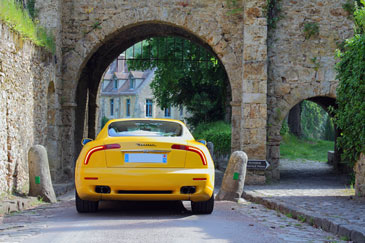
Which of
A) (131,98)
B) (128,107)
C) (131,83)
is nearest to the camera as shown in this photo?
(131,98)

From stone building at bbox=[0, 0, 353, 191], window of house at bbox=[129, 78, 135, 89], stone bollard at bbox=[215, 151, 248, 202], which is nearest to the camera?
stone bollard at bbox=[215, 151, 248, 202]

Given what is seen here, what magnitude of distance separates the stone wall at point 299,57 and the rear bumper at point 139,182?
8.61 metres

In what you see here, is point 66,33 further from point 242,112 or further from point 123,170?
point 123,170

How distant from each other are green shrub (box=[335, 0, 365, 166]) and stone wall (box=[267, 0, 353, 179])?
4540 mm

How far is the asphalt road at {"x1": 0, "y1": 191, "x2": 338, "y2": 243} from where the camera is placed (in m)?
5.85

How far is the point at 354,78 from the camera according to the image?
10.2 meters

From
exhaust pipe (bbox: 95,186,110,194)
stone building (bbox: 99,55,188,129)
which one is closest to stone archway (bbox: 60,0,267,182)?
exhaust pipe (bbox: 95,186,110,194)

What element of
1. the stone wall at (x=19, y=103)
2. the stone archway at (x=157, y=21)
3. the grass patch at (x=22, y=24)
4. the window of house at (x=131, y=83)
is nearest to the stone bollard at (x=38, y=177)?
the stone wall at (x=19, y=103)

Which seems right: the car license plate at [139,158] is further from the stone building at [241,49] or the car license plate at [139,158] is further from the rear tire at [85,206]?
the stone building at [241,49]

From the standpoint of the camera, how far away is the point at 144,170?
7191 mm

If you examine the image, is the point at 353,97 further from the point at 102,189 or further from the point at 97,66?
the point at 97,66

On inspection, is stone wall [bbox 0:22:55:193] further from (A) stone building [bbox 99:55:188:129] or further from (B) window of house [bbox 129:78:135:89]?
(B) window of house [bbox 129:78:135:89]

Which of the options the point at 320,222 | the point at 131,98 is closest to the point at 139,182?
the point at 320,222

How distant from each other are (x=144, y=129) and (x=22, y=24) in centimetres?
466
